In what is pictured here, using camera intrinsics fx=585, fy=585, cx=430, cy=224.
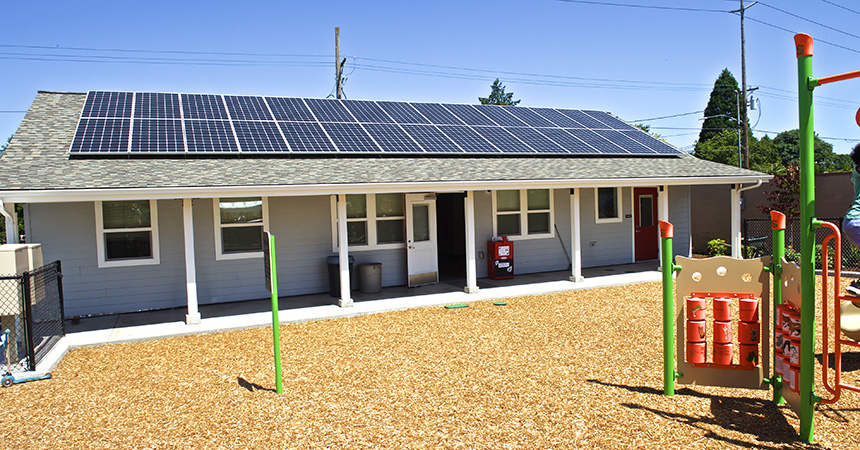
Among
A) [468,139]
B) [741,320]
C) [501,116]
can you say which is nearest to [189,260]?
[468,139]

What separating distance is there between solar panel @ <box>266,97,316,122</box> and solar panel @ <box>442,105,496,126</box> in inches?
163

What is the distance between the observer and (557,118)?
1738 cm

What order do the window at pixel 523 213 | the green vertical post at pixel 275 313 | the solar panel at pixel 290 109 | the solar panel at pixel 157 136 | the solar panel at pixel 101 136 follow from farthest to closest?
the window at pixel 523 213
the solar panel at pixel 290 109
the solar panel at pixel 157 136
the solar panel at pixel 101 136
the green vertical post at pixel 275 313

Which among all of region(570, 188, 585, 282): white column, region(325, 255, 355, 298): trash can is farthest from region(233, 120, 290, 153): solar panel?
region(570, 188, 585, 282): white column

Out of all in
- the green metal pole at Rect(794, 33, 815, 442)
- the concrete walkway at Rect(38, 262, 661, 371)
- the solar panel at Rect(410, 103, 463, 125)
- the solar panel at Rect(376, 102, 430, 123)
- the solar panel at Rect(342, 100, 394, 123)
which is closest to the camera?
the green metal pole at Rect(794, 33, 815, 442)

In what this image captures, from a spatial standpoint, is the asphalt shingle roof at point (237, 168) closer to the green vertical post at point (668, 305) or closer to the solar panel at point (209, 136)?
the solar panel at point (209, 136)

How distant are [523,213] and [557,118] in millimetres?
4608

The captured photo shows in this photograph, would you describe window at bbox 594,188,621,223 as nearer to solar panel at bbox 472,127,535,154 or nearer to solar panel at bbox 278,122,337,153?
solar panel at bbox 472,127,535,154

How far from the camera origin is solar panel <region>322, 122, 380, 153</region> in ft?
39.8

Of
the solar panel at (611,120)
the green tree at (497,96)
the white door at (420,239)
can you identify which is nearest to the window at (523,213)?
the white door at (420,239)

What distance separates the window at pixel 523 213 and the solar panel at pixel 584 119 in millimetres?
3899

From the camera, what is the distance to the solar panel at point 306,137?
11766 millimetres

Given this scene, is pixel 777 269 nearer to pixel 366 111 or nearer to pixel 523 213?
pixel 523 213

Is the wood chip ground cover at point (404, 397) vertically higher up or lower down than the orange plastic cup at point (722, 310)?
lower down
